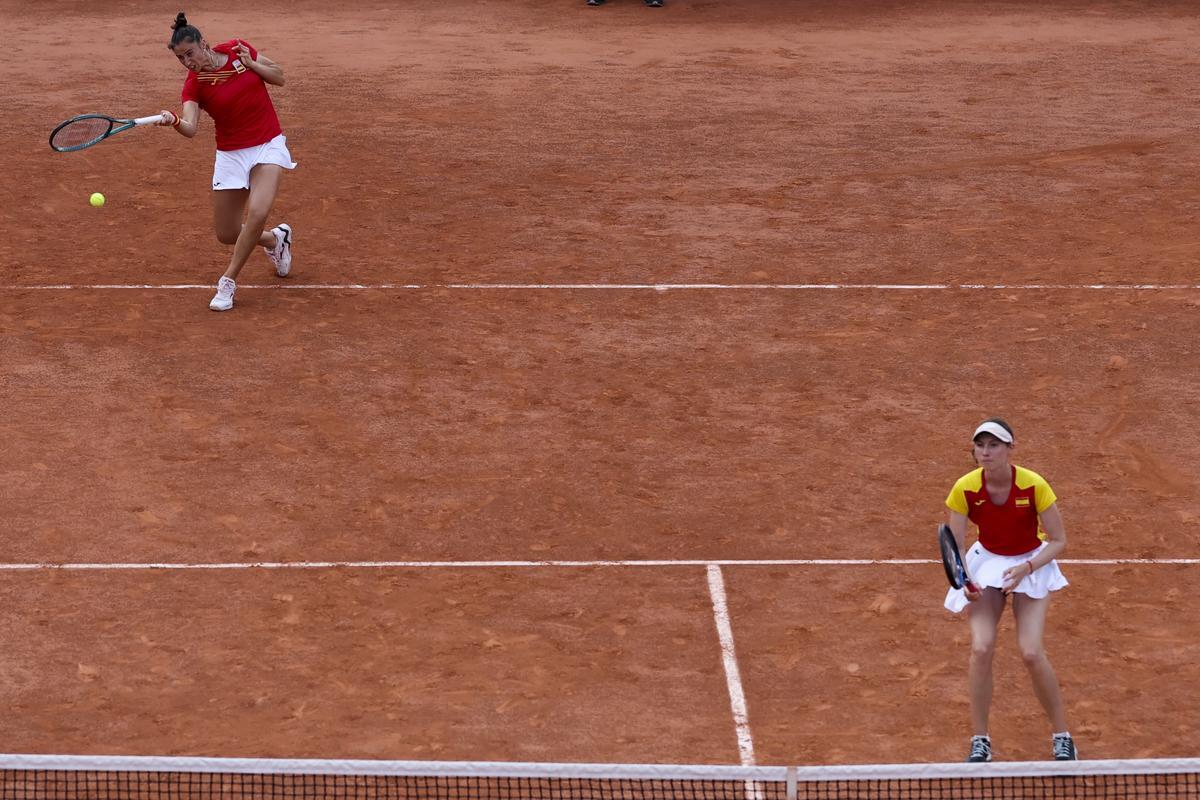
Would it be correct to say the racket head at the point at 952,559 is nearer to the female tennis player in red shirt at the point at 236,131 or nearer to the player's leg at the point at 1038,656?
the player's leg at the point at 1038,656

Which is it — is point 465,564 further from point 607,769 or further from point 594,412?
point 607,769

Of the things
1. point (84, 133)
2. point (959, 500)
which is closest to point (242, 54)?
point (84, 133)

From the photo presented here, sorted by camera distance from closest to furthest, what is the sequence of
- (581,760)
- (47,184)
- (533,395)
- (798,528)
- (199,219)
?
(581,760) → (798,528) → (533,395) → (199,219) → (47,184)

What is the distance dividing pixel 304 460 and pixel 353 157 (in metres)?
7.74

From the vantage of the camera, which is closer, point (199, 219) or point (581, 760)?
point (581, 760)

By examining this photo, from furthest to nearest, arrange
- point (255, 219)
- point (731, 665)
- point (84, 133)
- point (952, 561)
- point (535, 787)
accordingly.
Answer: point (84, 133) → point (255, 219) → point (731, 665) → point (535, 787) → point (952, 561)

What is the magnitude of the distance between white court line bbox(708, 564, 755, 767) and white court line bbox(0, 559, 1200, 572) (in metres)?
0.27

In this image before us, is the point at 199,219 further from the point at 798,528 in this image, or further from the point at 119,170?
the point at 798,528

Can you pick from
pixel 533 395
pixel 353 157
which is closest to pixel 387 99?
pixel 353 157

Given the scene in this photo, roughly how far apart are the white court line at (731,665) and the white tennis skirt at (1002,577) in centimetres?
112

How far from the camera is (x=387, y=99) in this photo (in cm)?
2098

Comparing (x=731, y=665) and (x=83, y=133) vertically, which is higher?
(x=83, y=133)

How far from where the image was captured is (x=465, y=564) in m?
9.51

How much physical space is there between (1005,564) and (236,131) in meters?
7.68
